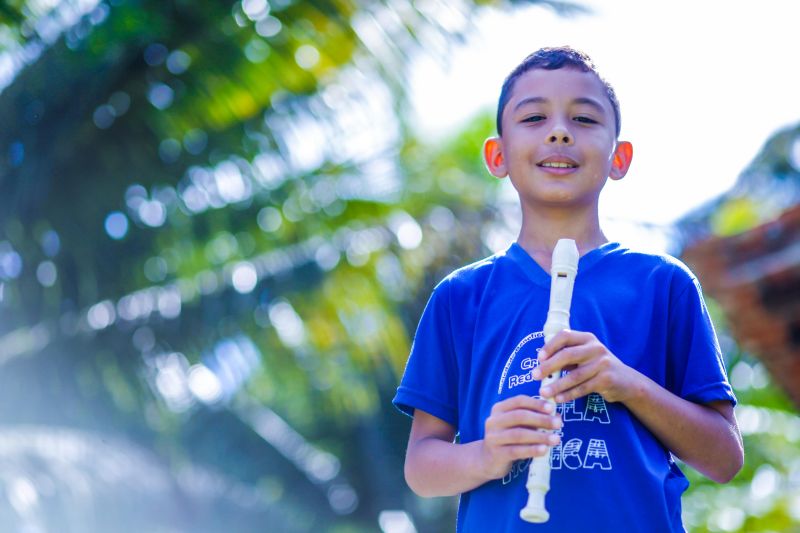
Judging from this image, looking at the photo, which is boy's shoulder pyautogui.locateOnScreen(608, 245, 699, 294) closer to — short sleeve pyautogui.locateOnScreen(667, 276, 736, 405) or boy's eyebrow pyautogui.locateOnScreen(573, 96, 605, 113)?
short sleeve pyautogui.locateOnScreen(667, 276, 736, 405)

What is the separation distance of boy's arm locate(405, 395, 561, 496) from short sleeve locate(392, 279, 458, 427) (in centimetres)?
3

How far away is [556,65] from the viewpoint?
6.89ft

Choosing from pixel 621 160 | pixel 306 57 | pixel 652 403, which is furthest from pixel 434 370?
pixel 306 57

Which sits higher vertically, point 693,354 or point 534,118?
point 534,118

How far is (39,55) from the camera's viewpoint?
6836mm

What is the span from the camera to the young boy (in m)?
1.79

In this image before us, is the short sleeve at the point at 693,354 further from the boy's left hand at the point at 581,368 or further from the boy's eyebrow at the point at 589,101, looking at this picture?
the boy's eyebrow at the point at 589,101

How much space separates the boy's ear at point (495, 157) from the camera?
2.16 metres

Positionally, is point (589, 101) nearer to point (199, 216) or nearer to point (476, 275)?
point (476, 275)

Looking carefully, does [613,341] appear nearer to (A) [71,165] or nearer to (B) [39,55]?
(B) [39,55]

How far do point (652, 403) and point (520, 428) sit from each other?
0.23 meters

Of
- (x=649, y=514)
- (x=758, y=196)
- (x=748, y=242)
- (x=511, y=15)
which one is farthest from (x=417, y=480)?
(x=758, y=196)

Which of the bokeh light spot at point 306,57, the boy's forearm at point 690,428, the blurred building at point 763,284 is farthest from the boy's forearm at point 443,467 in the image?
the bokeh light spot at point 306,57

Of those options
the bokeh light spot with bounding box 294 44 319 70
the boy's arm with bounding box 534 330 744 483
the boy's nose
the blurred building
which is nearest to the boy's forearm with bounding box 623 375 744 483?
the boy's arm with bounding box 534 330 744 483
